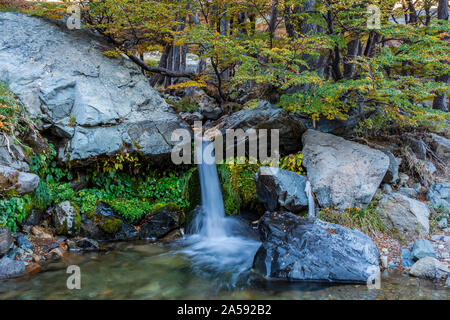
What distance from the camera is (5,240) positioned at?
14.7 ft

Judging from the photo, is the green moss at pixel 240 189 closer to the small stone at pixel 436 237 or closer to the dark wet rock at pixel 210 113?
the dark wet rock at pixel 210 113

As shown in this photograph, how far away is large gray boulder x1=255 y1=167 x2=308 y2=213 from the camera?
5848mm

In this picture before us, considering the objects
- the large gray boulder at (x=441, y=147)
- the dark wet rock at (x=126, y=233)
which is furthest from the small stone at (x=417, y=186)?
the dark wet rock at (x=126, y=233)

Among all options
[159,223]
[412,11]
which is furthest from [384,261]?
[412,11]

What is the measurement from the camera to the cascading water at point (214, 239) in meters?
4.99

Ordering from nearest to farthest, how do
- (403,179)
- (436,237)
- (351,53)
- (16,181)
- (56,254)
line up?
(16,181)
(56,254)
(436,237)
(403,179)
(351,53)

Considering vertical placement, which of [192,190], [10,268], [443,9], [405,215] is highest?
[443,9]

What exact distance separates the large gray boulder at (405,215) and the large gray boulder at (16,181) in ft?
21.5

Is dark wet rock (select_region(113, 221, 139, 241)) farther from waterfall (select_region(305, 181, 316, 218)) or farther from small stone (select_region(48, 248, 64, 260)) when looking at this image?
waterfall (select_region(305, 181, 316, 218))

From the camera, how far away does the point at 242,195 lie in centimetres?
697

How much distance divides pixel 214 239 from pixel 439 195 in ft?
16.6

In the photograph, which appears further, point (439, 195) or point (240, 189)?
point (240, 189)

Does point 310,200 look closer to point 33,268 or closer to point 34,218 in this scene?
point 33,268
